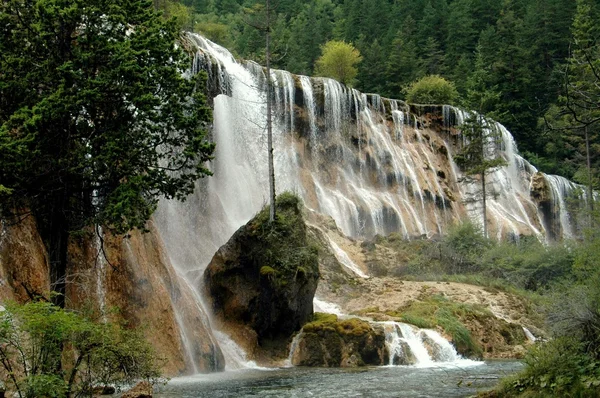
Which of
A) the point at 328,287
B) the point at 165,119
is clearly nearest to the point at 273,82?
the point at 328,287

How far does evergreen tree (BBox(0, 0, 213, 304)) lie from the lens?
13.8m

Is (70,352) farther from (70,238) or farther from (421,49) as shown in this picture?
(421,49)

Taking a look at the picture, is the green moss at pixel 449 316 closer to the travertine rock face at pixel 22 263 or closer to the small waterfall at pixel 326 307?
the small waterfall at pixel 326 307

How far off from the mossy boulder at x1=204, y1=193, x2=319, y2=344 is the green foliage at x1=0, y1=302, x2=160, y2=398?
10.5m

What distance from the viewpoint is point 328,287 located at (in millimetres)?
28641

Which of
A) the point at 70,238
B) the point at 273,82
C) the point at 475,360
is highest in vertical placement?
the point at 273,82

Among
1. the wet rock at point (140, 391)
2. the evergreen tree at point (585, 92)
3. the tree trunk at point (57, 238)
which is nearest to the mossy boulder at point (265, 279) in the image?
the tree trunk at point (57, 238)

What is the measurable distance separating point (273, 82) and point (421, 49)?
3545cm

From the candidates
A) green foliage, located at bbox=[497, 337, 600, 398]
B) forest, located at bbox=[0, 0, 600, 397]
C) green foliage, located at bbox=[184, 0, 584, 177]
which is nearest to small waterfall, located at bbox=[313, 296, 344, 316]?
forest, located at bbox=[0, 0, 600, 397]

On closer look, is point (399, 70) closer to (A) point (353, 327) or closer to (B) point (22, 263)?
(A) point (353, 327)

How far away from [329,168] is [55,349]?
32.3 m

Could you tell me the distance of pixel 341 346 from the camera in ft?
68.9

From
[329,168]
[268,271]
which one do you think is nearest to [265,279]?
[268,271]

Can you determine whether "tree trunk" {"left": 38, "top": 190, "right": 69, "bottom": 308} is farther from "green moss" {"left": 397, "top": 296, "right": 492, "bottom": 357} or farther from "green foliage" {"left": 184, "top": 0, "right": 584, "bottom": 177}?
"green foliage" {"left": 184, "top": 0, "right": 584, "bottom": 177}
